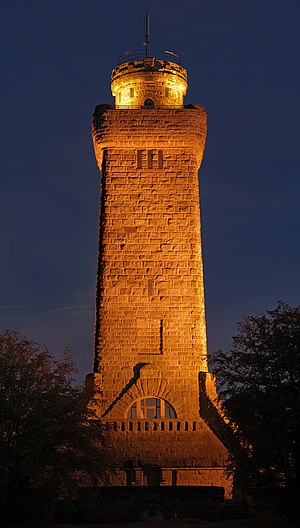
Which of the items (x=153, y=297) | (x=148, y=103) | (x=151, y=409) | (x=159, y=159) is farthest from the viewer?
(x=148, y=103)

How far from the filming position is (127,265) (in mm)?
37219

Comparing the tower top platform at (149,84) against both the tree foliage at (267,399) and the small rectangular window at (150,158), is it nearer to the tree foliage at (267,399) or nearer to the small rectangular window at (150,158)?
the small rectangular window at (150,158)

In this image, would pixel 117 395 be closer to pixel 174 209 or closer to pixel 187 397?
pixel 187 397

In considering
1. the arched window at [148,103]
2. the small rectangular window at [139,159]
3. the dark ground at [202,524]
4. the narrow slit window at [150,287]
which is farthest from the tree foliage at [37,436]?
the arched window at [148,103]

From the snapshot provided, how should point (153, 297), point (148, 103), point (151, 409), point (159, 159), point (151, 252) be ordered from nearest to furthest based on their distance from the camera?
point (151, 409)
point (153, 297)
point (151, 252)
point (159, 159)
point (148, 103)

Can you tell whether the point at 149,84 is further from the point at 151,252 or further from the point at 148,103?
the point at 151,252

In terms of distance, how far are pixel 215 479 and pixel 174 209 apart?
42.0 ft

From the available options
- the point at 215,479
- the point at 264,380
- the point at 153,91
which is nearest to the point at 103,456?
the point at 264,380

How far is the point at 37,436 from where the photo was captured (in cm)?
2503

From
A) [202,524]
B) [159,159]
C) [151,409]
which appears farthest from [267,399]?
[159,159]

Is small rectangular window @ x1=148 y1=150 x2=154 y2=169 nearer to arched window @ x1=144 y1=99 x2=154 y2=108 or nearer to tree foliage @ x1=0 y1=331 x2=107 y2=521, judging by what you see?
arched window @ x1=144 y1=99 x2=154 y2=108

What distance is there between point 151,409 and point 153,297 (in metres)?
5.17

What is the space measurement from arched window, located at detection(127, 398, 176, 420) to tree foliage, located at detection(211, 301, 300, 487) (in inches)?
294

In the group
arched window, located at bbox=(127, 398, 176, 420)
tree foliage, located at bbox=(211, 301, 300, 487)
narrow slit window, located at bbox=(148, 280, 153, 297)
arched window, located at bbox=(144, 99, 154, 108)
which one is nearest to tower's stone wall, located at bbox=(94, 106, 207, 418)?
narrow slit window, located at bbox=(148, 280, 153, 297)
